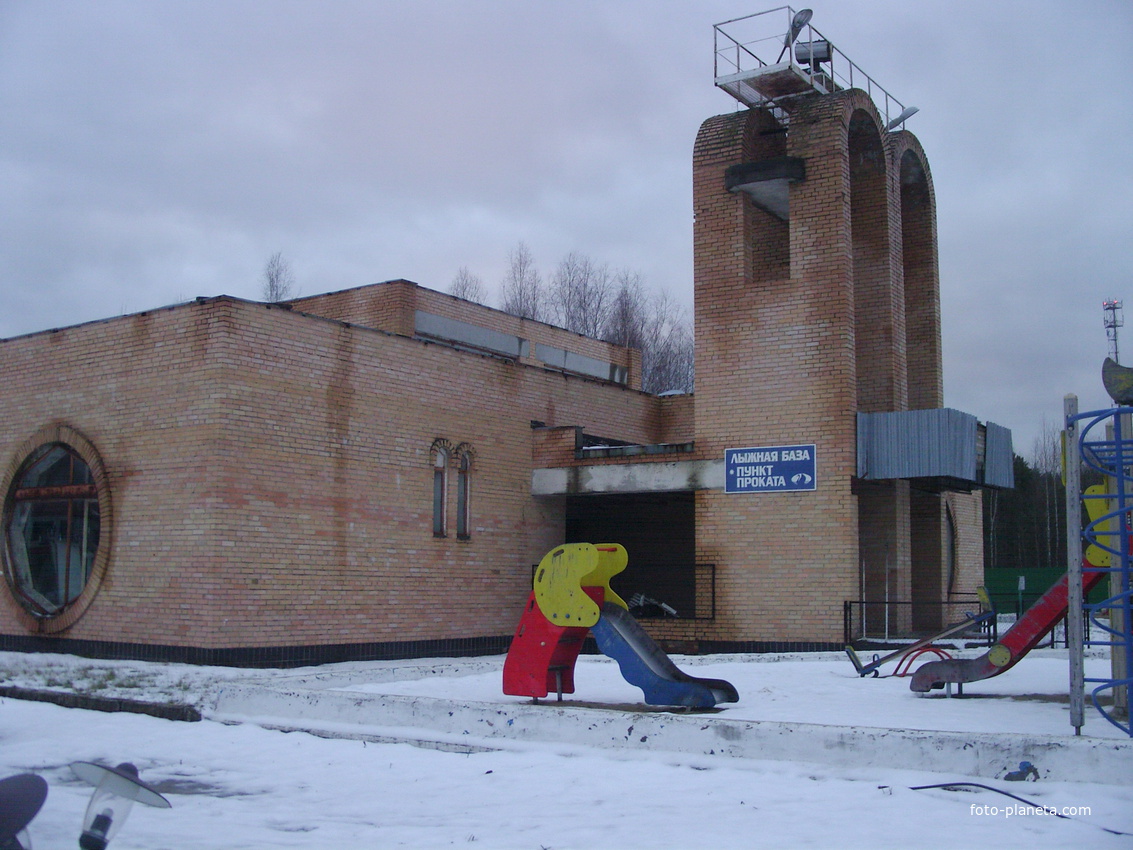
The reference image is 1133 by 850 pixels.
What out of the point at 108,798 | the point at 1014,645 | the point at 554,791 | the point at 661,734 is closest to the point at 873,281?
the point at 1014,645

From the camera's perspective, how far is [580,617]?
29.8ft

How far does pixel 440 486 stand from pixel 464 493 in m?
0.53

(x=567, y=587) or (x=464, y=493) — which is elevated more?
(x=464, y=493)

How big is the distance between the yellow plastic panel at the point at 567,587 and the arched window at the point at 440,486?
27.1 ft

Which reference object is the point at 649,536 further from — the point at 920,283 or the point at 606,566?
the point at 606,566

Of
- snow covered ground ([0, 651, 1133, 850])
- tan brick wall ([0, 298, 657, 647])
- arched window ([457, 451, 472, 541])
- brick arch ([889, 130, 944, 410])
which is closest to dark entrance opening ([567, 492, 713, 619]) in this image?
tan brick wall ([0, 298, 657, 647])

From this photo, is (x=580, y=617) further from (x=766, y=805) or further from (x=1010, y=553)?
(x=1010, y=553)

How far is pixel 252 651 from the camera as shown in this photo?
14273 mm

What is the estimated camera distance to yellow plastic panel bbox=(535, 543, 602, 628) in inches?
356

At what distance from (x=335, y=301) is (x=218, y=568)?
10.3 meters

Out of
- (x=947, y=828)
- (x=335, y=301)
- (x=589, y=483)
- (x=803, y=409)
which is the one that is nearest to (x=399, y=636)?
(x=589, y=483)

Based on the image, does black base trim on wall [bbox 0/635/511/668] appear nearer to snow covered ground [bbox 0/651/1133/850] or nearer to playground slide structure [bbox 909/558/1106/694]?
snow covered ground [bbox 0/651/1133/850]

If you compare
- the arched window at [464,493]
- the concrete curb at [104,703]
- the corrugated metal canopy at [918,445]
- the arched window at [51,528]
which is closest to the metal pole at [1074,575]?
the concrete curb at [104,703]

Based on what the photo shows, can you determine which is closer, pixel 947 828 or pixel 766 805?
pixel 947 828
